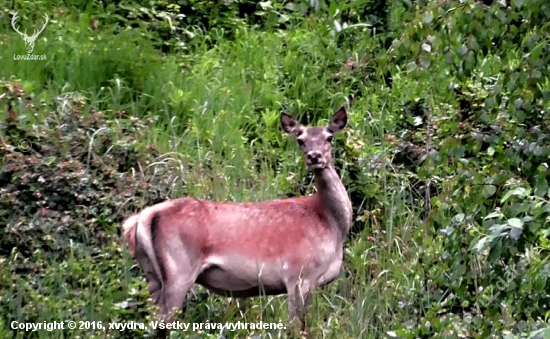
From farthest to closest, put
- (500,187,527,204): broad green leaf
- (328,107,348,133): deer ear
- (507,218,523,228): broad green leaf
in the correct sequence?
(328,107,348,133): deer ear < (500,187,527,204): broad green leaf < (507,218,523,228): broad green leaf

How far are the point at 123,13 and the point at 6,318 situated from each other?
17.8 feet

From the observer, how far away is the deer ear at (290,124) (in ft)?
27.5

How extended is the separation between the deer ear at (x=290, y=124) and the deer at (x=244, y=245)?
0.31m

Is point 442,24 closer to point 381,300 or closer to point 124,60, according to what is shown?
point 381,300

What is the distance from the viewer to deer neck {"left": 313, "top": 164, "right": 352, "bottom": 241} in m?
8.06

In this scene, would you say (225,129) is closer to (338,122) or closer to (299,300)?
(338,122)

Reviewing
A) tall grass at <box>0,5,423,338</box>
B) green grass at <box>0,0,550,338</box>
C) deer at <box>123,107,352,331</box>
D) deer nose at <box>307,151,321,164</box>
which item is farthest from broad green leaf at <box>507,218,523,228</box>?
deer nose at <box>307,151,321,164</box>

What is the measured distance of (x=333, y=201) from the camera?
8094mm

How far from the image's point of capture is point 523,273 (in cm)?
430

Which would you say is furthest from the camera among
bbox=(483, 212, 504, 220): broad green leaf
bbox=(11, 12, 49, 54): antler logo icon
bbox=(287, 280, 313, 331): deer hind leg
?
bbox=(11, 12, 49, 54): antler logo icon

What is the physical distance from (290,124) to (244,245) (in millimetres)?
1294

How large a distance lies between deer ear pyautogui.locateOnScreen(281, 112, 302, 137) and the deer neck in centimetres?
42

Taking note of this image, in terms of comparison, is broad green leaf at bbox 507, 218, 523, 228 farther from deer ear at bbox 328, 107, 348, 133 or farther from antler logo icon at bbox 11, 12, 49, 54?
antler logo icon at bbox 11, 12, 49, 54

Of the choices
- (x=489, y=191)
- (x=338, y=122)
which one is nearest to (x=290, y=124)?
(x=338, y=122)
